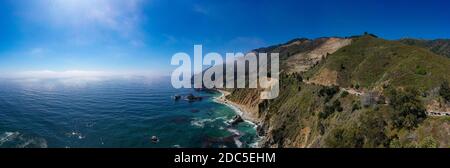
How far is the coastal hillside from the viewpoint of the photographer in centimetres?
4850

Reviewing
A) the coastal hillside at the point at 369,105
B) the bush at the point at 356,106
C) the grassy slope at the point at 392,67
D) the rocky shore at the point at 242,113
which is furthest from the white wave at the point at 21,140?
the grassy slope at the point at 392,67

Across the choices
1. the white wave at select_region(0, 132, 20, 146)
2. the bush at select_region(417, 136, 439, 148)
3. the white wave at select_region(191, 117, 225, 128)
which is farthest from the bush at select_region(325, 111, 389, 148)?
the white wave at select_region(0, 132, 20, 146)

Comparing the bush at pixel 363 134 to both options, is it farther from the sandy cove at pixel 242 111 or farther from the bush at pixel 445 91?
the sandy cove at pixel 242 111

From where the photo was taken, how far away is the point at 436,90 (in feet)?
204

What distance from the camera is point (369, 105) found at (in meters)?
61.9

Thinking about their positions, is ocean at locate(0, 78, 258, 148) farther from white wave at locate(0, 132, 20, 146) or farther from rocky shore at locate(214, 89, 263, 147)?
rocky shore at locate(214, 89, 263, 147)

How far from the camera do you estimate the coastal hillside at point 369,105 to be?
48497 millimetres

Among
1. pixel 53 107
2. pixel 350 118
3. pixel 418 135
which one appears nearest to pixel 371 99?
pixel 350 118

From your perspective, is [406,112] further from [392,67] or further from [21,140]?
[21,140]

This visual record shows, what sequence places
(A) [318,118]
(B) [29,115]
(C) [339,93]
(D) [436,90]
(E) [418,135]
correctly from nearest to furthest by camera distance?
(E) [418,135] → (D) [436,90] → (A) [318,118] → (C) [339,93] → (B) [29,115]

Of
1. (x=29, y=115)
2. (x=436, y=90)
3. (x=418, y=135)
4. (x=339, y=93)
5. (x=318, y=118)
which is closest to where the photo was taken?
(x=418, y=135)

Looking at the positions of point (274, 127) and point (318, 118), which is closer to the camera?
point (318, 118)

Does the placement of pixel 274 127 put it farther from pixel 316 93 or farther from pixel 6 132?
pixel 6 132
